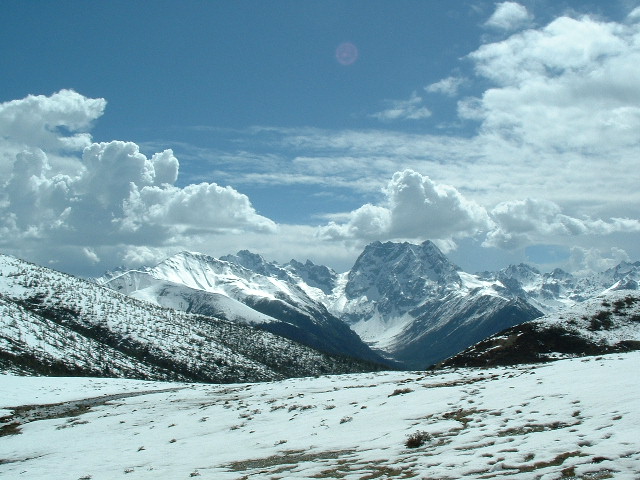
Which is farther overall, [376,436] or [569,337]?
[569,337]

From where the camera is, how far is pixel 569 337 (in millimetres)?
72125

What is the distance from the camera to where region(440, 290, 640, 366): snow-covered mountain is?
6868 centimetres

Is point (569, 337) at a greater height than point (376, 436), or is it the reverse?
point (376, 436)

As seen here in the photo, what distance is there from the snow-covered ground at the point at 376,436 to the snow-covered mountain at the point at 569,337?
88.1 feet

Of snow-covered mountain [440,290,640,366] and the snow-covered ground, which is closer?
the snow-covered ground

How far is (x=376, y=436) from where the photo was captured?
24.9 m

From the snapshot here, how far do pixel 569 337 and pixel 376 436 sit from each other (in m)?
57.8

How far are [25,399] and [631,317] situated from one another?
289 feet

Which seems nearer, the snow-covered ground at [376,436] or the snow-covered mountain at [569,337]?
the snow-covered ground at [376,436]

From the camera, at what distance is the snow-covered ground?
16.2 metres

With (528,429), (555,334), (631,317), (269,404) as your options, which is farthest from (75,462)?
(631,317)

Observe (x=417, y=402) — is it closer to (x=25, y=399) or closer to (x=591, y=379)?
(x=591, y=379)

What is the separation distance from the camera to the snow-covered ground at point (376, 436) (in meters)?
16.2

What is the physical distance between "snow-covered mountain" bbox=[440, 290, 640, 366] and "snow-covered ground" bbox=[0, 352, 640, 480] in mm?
26864
